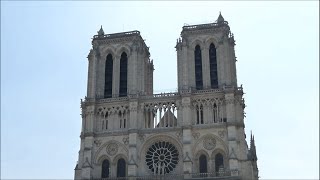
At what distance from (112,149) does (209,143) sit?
11.0m

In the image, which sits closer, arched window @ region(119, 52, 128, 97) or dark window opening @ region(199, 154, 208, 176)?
dark window opening @ region(199, 154, 208, 176)

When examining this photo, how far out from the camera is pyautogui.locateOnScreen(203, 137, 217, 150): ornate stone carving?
5412 cm

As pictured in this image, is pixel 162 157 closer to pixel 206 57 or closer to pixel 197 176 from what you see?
pixel 197 176

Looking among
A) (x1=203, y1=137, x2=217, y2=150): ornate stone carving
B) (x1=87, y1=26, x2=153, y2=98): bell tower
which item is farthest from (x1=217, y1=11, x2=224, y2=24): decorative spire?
(x1=203, y1=137, x2=217, y2=150): ornate stone carving

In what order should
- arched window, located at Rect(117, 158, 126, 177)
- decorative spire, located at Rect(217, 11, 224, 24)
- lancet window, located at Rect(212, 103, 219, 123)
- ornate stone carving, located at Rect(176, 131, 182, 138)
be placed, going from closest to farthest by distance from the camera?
lancet window, located at Rect(212, 103, 219, 123) → ornate stone carving, located at Rect(176, 131, 182, 138) → arched window, located at Rect(117, 158, 126, 177) → decorative spire, located at Rect(217, 11, 224, 24)

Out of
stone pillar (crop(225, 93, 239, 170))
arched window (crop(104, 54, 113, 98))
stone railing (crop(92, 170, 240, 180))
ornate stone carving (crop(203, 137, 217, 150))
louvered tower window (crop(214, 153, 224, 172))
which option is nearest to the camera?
stone railing (crop(92, 170, 240, 180))

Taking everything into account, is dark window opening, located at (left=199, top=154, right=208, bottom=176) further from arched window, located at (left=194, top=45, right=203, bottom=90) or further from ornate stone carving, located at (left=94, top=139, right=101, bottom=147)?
ornate stone carving, located at (left=94, top=139, right=101, bottom=147)

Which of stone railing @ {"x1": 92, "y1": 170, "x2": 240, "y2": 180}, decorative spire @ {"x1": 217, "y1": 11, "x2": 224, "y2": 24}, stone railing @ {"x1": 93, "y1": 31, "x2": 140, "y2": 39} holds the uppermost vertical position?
decorative spire @ {"x1": 217, "y1": 11, "x2": 224, "y2": 24}

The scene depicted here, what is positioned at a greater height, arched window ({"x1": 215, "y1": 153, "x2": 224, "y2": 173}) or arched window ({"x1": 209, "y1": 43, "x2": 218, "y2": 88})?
arched window ({"x1": 209, "y1": 43, "x2": 218, "y2": 88})

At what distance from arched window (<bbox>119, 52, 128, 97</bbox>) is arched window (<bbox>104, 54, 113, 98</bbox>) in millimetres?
1398

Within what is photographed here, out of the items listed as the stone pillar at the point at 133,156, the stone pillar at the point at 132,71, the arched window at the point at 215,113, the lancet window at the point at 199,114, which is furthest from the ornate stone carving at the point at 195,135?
the stone pillar at the point at 132,71

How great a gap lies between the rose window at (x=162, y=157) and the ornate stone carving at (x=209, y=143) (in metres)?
3.30

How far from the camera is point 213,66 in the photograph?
5831 centimetres

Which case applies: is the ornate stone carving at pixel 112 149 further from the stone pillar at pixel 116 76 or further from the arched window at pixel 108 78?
the arched window at pixel 108 78
